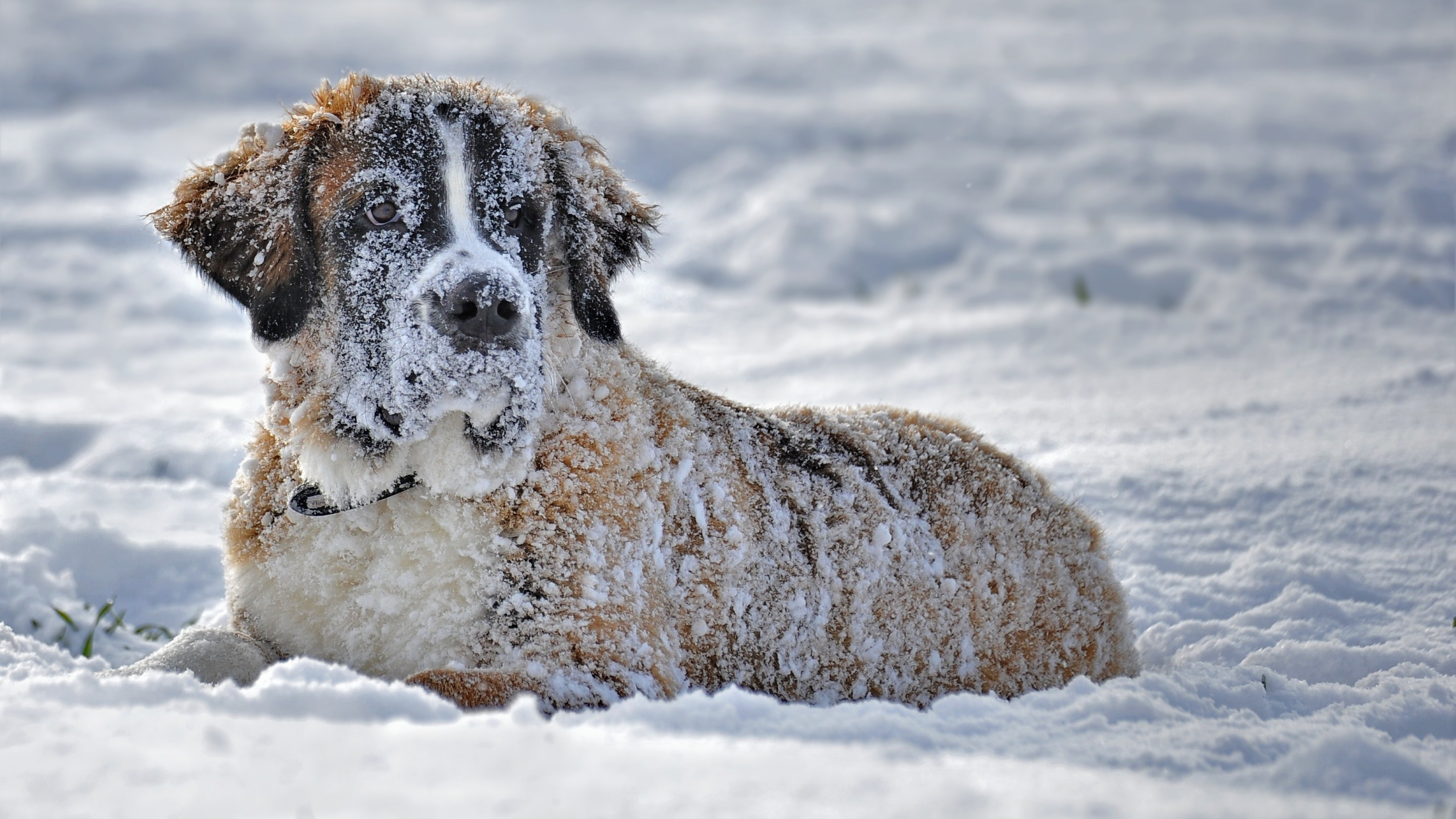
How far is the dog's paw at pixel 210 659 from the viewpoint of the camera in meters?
3.25

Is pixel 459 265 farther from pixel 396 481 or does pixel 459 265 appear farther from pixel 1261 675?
pixel 1261 675

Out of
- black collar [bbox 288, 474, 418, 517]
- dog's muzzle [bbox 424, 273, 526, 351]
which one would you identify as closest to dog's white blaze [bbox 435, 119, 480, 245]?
dog's muzzle [bbox 424, 273, 526, 351]

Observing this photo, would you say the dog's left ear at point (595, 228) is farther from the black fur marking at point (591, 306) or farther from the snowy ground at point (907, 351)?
the snowy ground at point (907, 351)

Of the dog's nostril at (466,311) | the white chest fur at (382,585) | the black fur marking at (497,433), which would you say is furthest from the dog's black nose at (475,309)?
the white chest fur at (382,585)

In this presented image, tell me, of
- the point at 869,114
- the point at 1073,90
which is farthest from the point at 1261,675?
the point at 1073,90

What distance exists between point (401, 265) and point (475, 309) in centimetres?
32

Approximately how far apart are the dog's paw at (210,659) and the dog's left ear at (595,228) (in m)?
1.27

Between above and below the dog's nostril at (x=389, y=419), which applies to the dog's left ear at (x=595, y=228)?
above

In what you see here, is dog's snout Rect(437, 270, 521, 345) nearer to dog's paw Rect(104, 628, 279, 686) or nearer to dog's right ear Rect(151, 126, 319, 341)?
dog's right ear Rect(151, 126, 319, 341)

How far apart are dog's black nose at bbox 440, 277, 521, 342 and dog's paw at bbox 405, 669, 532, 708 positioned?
2.71ft

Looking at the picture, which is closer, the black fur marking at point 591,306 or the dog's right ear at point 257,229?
the dog's right ear at point 257,229

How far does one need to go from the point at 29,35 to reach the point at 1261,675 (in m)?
13.9

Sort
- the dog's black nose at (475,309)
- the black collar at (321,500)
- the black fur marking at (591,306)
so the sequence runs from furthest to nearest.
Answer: the black fur marking at (591,306) → the black collar at (321,500) → the dog's black nose at (475,309)

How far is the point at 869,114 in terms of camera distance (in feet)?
45.9
